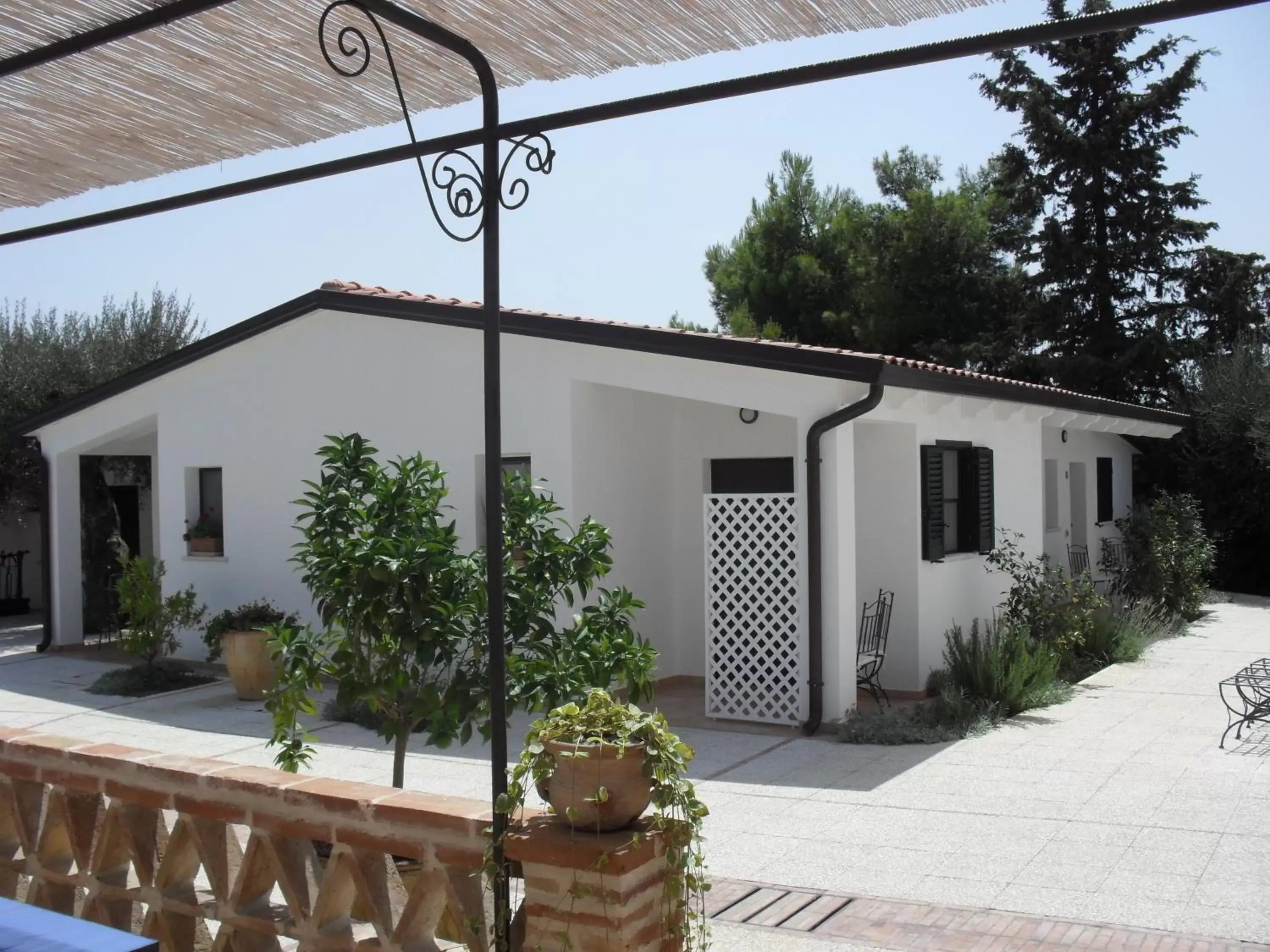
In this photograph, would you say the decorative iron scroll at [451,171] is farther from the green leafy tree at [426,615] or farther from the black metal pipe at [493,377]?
the green leafy tree at [426,615]

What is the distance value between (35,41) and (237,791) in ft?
7.72

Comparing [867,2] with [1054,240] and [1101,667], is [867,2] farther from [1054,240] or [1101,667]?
[1054,240]

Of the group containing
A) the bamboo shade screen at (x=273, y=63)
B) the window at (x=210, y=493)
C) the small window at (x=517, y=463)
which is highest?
the bamboo shade screen at (x=273, y=63)

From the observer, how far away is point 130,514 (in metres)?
17.1

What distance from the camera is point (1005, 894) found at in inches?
210

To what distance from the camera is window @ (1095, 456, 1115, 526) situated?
1850cm

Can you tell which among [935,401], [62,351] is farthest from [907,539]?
[62,351]

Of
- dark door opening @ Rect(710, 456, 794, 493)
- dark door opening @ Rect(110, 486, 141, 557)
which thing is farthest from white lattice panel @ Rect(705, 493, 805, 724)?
dark door opening @ Rect(110, 486, 141, 557)

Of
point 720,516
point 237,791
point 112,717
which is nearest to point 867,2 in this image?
point 237,791

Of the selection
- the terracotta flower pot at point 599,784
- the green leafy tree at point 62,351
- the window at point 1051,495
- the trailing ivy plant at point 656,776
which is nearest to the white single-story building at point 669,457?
the window at point 1051,495

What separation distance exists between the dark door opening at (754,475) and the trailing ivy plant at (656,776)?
26.3ft

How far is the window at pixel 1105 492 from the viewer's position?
18.5m

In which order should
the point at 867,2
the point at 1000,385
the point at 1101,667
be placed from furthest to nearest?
1. the point at 1101,667
2. the point at 1000,385
3. the point at 867,2

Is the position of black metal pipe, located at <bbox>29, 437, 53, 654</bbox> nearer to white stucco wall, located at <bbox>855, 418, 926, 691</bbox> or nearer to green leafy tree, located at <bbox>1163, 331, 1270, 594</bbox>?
white stucco wall, located at <bbox>855, 418, 926, 691</bbox>
